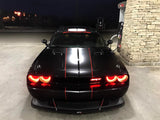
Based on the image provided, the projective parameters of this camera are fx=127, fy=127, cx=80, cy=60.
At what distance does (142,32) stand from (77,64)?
3407 millimetres

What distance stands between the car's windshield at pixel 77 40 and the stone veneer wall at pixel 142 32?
1994 mm

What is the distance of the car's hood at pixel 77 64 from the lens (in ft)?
6.18

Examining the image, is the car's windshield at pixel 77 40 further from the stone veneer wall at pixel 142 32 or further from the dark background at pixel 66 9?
Answer: the dark background at pixel 66 9

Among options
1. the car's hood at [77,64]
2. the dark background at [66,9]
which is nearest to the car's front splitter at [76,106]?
the car's hood at [77,64]

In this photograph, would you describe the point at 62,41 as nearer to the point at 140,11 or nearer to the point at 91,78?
the point at 91,78

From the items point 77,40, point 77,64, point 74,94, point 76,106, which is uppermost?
point 77,40

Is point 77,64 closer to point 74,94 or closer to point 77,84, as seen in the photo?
point 77,84

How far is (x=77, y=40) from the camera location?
120 inches

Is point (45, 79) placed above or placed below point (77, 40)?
below

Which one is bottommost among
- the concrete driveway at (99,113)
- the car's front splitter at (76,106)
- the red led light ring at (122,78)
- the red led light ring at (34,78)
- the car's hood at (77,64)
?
the concrete driveway at (99,113)

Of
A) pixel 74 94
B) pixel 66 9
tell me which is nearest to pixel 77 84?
pixel 74 94

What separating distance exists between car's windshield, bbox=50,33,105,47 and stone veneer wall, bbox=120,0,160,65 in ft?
6.54

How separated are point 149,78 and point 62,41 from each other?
2755mm

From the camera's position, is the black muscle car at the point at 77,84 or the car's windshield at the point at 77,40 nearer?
the black muscle car at the point at 77,84
